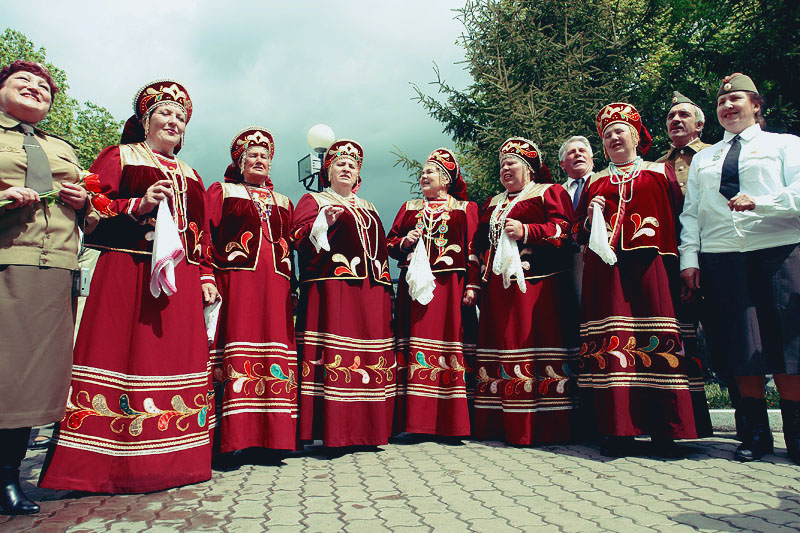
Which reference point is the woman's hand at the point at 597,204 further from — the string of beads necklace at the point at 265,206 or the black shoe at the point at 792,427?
the string of beads necklace at the point at 265,206

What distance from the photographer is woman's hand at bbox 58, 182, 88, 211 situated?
3.25 m

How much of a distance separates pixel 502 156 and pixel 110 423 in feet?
11.8

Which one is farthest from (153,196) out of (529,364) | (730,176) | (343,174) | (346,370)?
(730,176)

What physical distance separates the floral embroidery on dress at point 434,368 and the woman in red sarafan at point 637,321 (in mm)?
1004

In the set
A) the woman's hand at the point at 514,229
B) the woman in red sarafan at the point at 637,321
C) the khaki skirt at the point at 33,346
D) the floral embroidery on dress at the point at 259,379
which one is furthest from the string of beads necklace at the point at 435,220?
the khaki skirt at the point at 33,346

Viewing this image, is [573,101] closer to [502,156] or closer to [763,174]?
[502,156]

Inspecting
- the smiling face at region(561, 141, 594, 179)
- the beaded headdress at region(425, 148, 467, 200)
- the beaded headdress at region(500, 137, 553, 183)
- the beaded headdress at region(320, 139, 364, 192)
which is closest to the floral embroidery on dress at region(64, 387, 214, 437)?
the beaded headdress at region(320, 139, 364, 192)

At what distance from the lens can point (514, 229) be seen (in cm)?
478

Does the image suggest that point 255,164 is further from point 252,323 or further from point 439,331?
point 439,331

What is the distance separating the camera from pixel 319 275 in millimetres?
4742

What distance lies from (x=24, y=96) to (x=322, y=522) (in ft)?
8.78

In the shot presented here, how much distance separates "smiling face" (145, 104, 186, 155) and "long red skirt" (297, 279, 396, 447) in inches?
57.9

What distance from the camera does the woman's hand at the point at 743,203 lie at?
12.6 ft

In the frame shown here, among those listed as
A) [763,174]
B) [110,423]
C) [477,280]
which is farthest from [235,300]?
[763,174]
